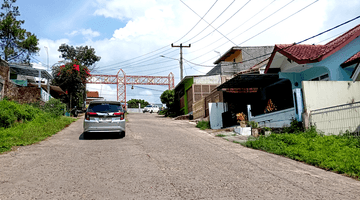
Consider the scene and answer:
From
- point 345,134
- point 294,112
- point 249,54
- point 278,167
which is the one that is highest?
point 249,54

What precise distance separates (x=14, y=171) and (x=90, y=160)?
1795 mm

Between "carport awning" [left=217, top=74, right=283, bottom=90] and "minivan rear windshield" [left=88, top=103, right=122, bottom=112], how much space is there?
742 cm

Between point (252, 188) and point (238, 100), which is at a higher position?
point (238, 100)

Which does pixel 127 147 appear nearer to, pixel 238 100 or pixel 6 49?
pixel 238 100

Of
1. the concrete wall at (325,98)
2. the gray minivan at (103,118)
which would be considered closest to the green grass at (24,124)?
the gray minivan at (103,118)

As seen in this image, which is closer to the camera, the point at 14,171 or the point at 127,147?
the point at 14,171

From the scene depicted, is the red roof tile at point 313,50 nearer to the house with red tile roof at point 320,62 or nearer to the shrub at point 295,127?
the house with red tile roof at point 320,62

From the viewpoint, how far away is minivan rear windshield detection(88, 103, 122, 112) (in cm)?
1202

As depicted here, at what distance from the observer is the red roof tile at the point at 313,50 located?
1213 cm

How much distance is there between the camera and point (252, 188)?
5.06 m

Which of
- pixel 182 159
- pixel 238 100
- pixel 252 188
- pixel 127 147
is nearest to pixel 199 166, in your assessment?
pixel 182 159

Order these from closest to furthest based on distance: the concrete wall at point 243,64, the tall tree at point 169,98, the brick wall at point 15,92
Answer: the brick wall at point 15,92 < the concrete wall at point 243,64 < the tall tree at point 169,98

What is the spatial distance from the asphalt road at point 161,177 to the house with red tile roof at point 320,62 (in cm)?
564

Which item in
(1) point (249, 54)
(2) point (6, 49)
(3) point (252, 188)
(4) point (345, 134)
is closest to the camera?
(3) point (252, 188)
